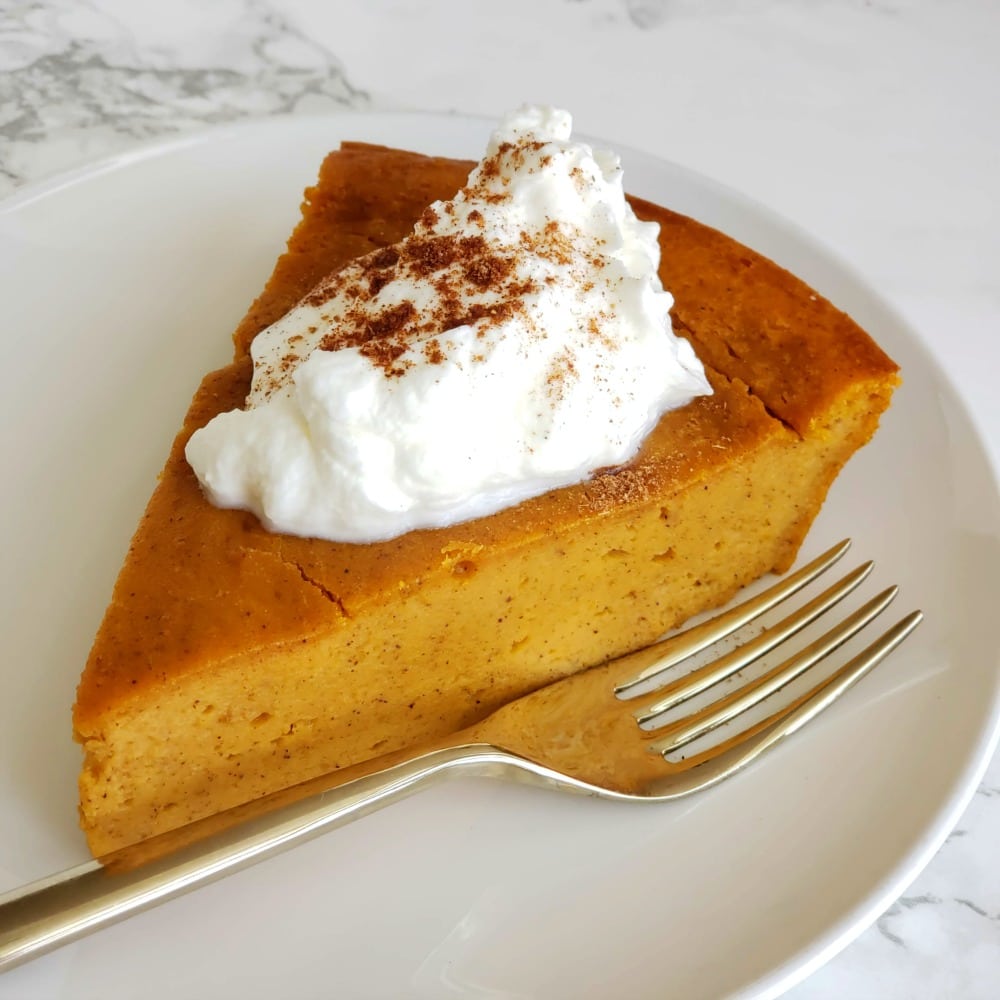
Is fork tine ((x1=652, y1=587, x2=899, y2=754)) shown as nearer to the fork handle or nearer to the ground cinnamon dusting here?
the fork handle

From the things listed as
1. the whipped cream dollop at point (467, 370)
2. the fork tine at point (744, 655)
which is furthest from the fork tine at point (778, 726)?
the whipped cream dollop at point (467, 370)

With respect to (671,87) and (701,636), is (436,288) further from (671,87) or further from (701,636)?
(671,87)

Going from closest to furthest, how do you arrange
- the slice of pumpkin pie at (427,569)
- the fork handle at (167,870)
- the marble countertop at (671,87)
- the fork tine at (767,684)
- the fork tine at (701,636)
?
the fork handle at (167,870)
the slice of pumpkin pie at (427,569)
the fork tine at (767,684)
the fork tine at (701,636)
the marble countertop at (671,87)

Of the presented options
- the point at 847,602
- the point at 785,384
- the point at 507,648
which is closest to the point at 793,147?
the point at 785,384

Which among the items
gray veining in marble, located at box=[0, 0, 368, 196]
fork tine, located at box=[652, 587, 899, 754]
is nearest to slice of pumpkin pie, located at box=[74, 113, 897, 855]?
fork tine, located at box=[652, 587, 899, 754]

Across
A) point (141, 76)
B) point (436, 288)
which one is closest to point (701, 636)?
point (436, 288)

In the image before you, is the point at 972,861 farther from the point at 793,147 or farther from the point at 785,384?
the point at 793,147

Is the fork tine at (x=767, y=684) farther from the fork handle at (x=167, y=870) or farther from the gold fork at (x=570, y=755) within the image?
the fork handle at (x=167, y=870)
